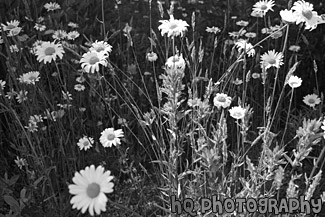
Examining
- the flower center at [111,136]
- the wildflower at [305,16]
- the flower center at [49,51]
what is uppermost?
the wildflower at [305,16]

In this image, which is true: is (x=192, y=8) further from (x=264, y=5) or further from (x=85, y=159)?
(x=85, y=159)

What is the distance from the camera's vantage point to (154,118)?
1.58 metres

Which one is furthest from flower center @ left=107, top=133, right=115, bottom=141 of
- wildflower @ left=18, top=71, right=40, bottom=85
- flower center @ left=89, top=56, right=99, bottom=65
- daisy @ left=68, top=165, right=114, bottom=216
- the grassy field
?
daisy @ left=68, top=165, right=114, bottom=216

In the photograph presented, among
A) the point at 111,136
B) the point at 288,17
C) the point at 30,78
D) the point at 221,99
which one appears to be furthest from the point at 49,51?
the point at 288,17

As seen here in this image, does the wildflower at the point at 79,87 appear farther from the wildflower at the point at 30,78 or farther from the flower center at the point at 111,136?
the flower center at the point at 111,136

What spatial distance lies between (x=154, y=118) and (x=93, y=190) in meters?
0.66

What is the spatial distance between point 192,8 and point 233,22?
35 centimetres

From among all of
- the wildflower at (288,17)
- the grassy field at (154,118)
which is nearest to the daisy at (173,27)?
the grassy field at (154,118)

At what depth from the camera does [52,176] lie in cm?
203

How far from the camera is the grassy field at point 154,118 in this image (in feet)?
4.48

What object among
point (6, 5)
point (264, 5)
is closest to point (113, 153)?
point (264, 5)

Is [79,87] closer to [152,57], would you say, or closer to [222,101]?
[152,57]

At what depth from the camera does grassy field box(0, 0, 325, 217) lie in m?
1.36

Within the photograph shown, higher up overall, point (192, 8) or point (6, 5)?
point (6, 5)
